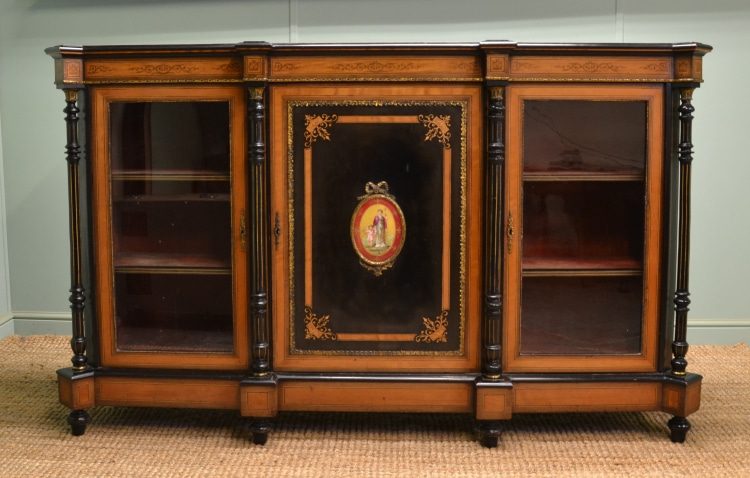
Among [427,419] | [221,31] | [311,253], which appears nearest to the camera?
[311,253]

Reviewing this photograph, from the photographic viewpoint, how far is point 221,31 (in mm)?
3596

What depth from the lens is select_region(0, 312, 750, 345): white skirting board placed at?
3691mm

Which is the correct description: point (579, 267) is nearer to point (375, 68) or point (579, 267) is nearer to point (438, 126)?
point (438, 126)

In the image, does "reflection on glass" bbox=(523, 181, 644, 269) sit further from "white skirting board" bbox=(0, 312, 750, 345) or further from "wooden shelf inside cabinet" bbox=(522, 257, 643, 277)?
"white skirting board" bbox=(0, 312, 750, 345)

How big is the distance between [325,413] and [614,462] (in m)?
0.99

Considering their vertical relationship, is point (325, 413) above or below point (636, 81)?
below

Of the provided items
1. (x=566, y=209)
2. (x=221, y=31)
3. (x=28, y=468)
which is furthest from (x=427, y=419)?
(x=221, y=31)

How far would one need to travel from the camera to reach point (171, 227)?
2721mm

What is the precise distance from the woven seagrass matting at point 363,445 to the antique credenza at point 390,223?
0.11 metres

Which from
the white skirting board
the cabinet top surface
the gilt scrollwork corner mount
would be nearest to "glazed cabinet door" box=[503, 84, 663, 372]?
the cabinet top surface

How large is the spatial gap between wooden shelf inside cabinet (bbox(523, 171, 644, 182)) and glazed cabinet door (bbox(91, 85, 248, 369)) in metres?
0.94

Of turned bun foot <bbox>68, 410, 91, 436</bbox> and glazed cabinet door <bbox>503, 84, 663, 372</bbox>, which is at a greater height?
glazed cabinet door <bbox>503, 84, 663, 372</bbox>

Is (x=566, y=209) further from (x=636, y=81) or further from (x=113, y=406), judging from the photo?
(x=113, y=406)

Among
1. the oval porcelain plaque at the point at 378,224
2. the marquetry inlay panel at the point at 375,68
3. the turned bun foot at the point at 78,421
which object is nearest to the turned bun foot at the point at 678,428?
the oval porcelain plaque at the point at 378,224
